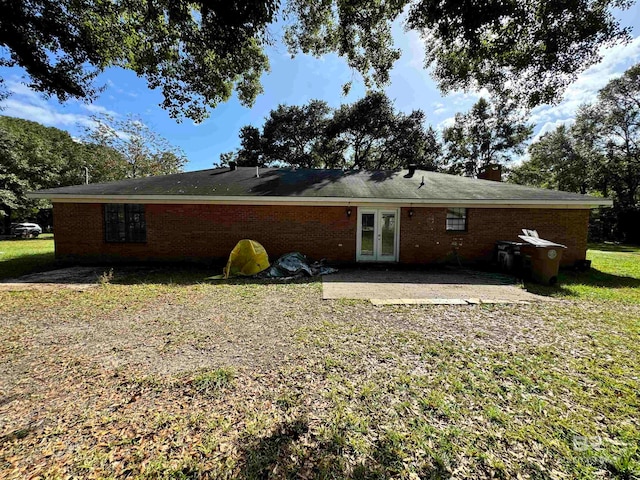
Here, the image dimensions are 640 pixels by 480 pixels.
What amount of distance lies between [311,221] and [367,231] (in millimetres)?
2219

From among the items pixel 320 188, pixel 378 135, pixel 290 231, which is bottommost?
pixel 290 231

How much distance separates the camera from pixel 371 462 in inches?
84.5

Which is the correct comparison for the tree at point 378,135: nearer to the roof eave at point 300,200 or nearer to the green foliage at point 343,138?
the green foliage at point 343,138

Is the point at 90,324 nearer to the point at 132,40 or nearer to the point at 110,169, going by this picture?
the point at 132,40

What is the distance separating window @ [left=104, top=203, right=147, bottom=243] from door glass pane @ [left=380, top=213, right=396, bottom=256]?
9.08 metres

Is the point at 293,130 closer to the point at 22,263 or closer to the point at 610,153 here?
the point at 22,263

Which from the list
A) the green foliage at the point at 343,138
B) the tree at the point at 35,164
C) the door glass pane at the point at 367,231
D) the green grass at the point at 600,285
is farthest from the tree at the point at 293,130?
the green grass at the point at 600,285

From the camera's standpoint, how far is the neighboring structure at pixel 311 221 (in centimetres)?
977

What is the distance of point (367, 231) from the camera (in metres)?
10.4

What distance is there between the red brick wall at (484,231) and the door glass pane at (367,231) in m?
1.15

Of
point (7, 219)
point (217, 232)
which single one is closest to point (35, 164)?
point (7, 219)

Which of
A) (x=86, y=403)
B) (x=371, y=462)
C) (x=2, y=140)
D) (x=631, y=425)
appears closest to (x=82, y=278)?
(x=86, y=403)

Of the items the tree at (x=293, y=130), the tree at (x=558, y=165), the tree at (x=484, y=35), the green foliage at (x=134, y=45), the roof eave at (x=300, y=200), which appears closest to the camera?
the tree at (x=484, y=35)

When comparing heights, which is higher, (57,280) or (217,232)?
(217,232)
